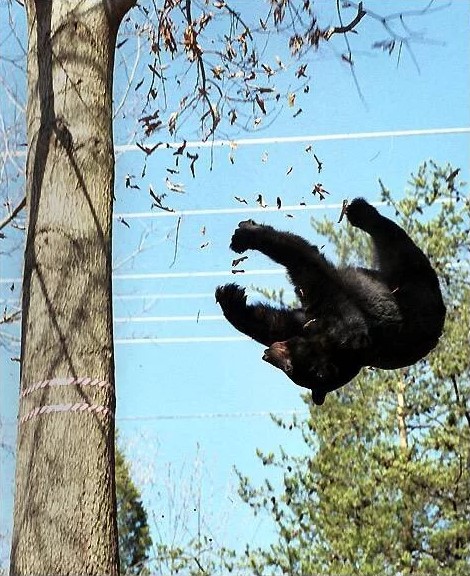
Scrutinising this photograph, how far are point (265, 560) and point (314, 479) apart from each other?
1.18 metres

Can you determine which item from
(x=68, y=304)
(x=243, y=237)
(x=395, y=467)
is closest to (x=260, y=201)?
(x=243, y=237)

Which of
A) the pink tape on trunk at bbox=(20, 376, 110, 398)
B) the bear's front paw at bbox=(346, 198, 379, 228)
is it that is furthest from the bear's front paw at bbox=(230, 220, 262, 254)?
the pink tape on trunk at bbox=(20, 376, 110, 398)

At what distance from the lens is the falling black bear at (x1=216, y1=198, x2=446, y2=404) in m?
3.82

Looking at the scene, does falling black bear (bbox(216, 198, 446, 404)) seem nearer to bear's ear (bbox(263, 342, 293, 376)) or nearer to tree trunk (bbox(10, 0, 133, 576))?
bear's ear (bbox(263, 342, 293, 376))

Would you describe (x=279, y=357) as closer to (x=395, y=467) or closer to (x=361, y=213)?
(x=361, y=213)

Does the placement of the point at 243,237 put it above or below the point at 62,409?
above

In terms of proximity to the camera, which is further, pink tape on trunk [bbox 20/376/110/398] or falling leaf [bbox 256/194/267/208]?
falling leaf [bbox 256/194/267/208]

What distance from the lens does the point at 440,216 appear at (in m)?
11.4

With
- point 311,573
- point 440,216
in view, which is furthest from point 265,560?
point 440,216

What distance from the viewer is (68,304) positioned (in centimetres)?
249

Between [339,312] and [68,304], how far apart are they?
1.68 meters

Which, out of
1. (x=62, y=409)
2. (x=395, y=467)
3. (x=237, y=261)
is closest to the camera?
(x=62, y=409)

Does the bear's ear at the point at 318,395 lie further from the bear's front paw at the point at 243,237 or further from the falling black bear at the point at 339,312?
the bear's front paw at the point at 243,237

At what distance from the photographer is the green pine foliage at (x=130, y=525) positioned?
38.5 ft
